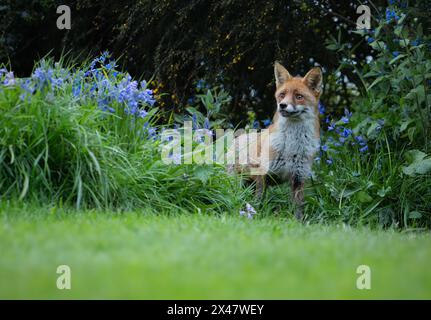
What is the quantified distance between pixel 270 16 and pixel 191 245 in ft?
18.6

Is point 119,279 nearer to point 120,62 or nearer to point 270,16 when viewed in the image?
point 270,16

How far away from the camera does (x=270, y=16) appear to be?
8.84 meters

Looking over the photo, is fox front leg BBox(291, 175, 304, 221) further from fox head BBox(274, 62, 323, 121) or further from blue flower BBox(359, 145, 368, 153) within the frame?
blue flower BBox(359, 145, 368, 153)

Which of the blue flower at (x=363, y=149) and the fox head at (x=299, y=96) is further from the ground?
the fox head at (x=299, y=96)

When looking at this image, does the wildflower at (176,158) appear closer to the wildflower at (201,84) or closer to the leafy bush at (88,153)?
the leafy bush at (88,153)

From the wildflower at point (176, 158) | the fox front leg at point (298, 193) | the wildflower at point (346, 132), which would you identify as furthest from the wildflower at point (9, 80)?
the wildflower at point (346, 132)

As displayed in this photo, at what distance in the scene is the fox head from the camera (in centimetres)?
674

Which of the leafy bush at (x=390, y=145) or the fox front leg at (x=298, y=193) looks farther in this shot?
the fox front leg at (x=298, y=193)

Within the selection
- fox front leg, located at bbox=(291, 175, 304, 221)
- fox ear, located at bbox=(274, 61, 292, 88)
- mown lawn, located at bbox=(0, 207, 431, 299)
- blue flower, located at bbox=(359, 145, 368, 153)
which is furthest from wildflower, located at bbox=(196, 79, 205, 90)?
mown lawn, located at bbox=(0, 207, 431, 299)

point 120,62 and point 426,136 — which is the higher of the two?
point 120,62

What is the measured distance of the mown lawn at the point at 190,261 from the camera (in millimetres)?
3111

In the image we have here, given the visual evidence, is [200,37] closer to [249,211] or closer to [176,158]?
[176,158]

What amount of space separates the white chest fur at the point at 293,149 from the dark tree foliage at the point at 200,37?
2.14m

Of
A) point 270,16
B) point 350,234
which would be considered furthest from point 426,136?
point 270,16
